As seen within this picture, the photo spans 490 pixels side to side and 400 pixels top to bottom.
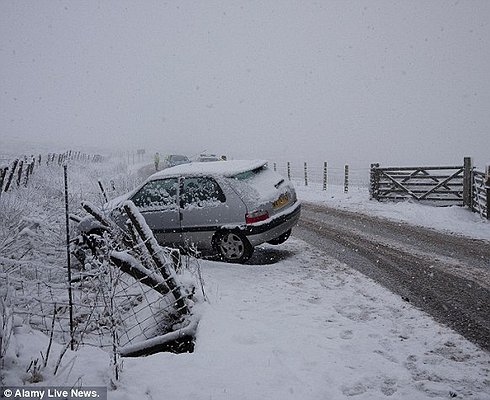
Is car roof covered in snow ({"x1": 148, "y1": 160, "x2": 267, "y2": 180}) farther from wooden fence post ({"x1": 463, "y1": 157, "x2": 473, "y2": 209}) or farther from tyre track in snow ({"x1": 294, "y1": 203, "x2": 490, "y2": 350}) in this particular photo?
wooden fence post ({"x1": 463, "y1": 157, "x2": 473, "y2": 209})

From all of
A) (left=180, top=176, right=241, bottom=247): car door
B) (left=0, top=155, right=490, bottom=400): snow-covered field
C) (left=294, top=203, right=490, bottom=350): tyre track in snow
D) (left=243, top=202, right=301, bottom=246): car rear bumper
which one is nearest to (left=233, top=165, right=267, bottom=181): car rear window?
(left=180, top=176, right=241, bottom=247): car door

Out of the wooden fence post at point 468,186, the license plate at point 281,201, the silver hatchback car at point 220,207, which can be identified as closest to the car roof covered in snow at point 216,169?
the silver hatchback car at point 220,207

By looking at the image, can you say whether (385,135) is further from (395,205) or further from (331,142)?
(395,205)

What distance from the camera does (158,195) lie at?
7.80m

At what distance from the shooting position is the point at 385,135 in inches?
3182

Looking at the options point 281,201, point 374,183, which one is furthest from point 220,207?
point 374,183

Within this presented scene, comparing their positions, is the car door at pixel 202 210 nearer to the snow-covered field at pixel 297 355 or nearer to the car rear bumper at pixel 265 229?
the car rear bumper at pixel 265 229

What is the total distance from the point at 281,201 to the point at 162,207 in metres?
2.44

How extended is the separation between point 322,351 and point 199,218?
3919 mm

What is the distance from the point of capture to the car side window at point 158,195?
25.2 feet

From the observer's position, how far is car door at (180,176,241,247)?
7176mm

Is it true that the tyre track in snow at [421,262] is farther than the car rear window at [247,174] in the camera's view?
No

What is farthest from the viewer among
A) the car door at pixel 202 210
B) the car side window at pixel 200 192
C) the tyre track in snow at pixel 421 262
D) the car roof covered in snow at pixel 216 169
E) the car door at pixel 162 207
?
the car door at pixel 162 207

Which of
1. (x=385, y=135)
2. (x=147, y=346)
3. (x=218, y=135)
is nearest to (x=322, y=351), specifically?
(x=147, y=346)
